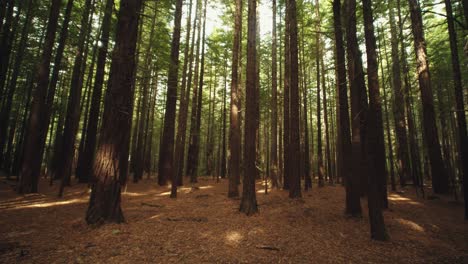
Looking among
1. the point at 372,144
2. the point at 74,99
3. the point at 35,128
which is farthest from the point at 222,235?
the point at 74,99

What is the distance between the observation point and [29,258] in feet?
13.8

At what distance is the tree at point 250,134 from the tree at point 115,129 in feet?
13.8

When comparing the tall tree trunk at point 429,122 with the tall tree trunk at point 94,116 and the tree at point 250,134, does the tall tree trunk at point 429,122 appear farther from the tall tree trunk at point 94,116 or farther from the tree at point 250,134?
the tall tree trunk at point 94,116

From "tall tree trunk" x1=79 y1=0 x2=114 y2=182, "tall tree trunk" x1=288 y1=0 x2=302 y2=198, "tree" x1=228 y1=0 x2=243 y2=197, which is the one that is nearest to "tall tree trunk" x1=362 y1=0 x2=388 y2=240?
"tall tree trunk" x1=288 y1=0 x2=302 y2=198

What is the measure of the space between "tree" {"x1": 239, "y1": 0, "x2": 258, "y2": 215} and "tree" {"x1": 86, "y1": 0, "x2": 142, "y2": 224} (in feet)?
13.8

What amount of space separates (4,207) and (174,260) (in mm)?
7945

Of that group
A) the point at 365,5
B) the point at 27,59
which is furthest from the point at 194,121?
the point at 27,59

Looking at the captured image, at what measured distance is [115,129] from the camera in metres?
6.60

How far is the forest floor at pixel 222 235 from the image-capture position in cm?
468

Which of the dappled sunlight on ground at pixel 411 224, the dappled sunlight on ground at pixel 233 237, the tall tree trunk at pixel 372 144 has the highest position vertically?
the tall tree trunk at pixel 372 144

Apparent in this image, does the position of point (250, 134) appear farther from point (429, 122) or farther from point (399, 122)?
point (399, 122)

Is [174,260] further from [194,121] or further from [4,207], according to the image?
[194,121]

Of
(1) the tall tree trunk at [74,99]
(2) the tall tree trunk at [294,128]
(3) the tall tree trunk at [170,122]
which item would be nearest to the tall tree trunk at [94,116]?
(1) the tall tree trunk at [74,99]

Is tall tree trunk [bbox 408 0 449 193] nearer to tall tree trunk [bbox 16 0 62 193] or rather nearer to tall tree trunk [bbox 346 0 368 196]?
tall tree trunk [bbox 346 0 368 196]
